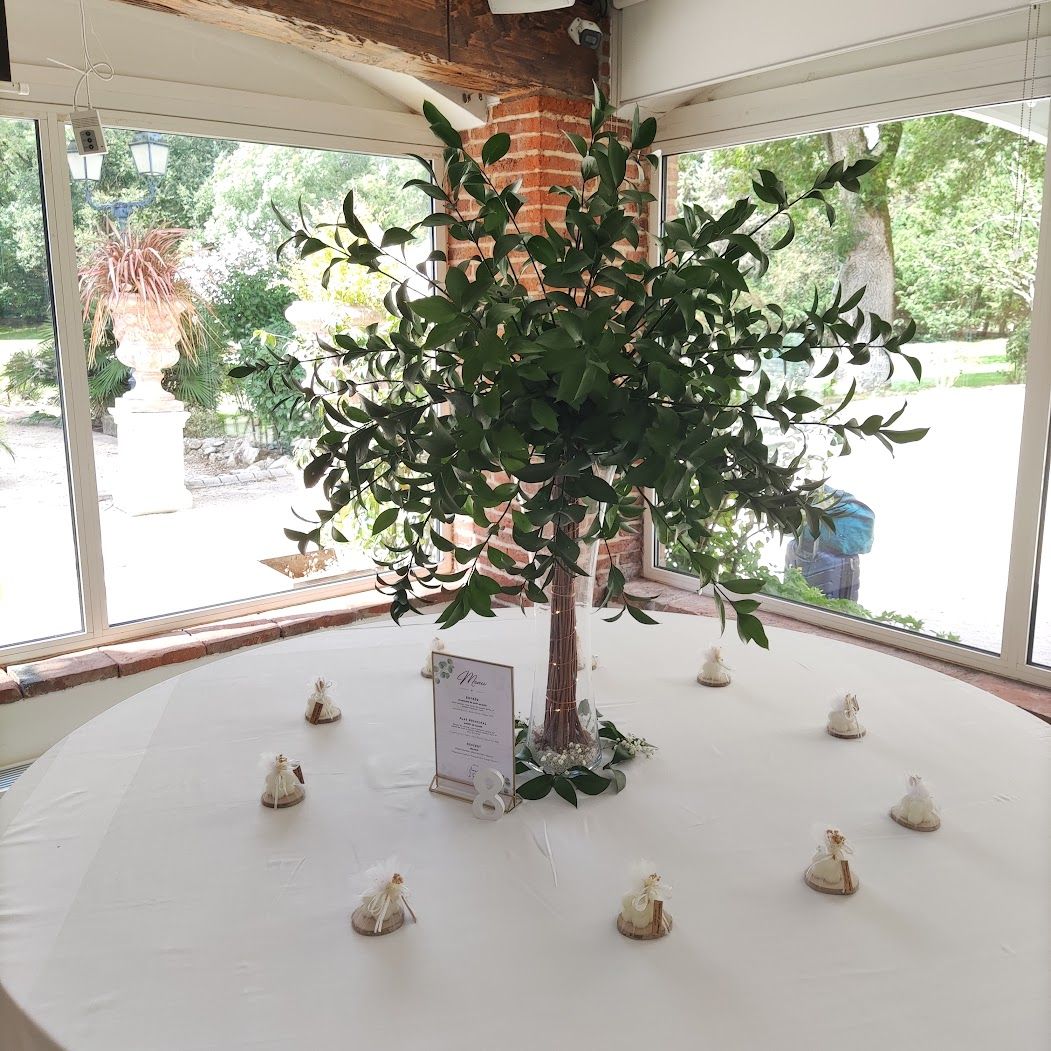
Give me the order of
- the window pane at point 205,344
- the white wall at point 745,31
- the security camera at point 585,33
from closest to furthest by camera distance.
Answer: the white wall at point 745,31
the window pane at point 205,344
the security camera at point 585,33

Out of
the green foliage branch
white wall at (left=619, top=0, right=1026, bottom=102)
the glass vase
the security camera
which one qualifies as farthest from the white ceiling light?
the glass vase

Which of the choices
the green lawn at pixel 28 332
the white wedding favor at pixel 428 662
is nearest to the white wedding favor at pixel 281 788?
the white wedding favor at pixel 428 662

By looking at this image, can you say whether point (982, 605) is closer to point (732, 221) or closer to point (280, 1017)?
point (732, 221)

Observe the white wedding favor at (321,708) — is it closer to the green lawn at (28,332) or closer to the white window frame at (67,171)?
the white window frame at (67,171)

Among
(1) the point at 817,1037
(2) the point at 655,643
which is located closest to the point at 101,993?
(1) the point at 817,1037

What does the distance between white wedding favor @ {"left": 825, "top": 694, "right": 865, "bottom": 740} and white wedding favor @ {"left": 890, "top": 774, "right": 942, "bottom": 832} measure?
10.5 inches

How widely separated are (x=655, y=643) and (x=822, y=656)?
0.34 meters

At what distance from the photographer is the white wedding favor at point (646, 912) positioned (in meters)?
1.08

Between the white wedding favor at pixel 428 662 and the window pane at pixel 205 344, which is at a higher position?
the window pane at pixel 205 344

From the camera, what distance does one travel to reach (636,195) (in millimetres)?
1318

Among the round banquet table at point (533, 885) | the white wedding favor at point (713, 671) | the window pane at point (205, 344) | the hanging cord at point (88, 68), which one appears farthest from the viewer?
the window pane at point (205, 344)

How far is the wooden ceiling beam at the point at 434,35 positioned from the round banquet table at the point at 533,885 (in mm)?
1967

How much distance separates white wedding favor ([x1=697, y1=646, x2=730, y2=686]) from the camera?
1.82m

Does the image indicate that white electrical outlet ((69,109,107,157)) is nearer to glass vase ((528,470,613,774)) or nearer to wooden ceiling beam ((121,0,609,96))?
wooden ceiling beam ((121,0,609,96))
